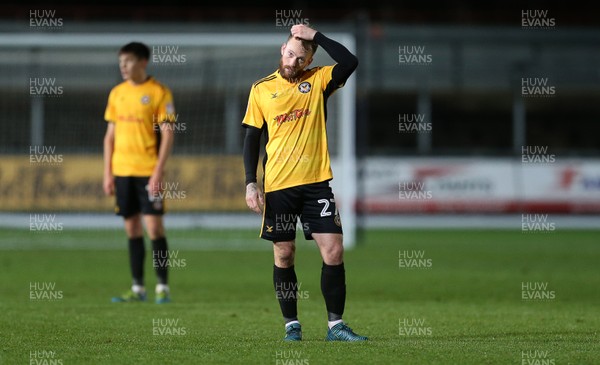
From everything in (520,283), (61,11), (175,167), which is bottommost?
(520,283)

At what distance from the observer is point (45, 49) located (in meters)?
17.5

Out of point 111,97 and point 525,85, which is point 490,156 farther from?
point 111,97

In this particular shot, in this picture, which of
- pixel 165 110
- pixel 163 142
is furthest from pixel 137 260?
pixel 165 110

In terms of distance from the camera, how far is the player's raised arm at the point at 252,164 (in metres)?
6.73

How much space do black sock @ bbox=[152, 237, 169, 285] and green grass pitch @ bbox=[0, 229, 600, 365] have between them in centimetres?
28

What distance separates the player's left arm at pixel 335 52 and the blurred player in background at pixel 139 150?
333 centimetres

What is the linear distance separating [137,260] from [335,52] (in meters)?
4.15

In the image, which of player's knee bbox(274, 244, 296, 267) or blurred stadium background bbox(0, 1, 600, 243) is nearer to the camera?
player's knee bbox(274, 244, 296, 267)

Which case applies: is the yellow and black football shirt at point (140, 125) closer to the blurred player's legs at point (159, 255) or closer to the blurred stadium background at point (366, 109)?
the blurred player's legs at point (159, 255)

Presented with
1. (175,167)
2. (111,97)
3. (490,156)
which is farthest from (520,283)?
(490,156)

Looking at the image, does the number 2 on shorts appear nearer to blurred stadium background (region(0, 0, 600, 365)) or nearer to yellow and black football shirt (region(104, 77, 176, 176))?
blurred stadium background (region(0, 0, 600, 365))

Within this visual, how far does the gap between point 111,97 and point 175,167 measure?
9927 mm

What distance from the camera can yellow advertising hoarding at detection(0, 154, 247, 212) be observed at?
63.4 ft

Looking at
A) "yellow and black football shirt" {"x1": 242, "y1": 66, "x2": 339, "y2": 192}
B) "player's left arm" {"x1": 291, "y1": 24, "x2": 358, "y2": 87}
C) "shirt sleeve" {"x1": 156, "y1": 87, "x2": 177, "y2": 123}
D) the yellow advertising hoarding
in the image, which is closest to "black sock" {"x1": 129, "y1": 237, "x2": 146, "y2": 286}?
"shirt sleeve" {"x1": 156, "y1": 87, "x2": 177, "y2": 123}
